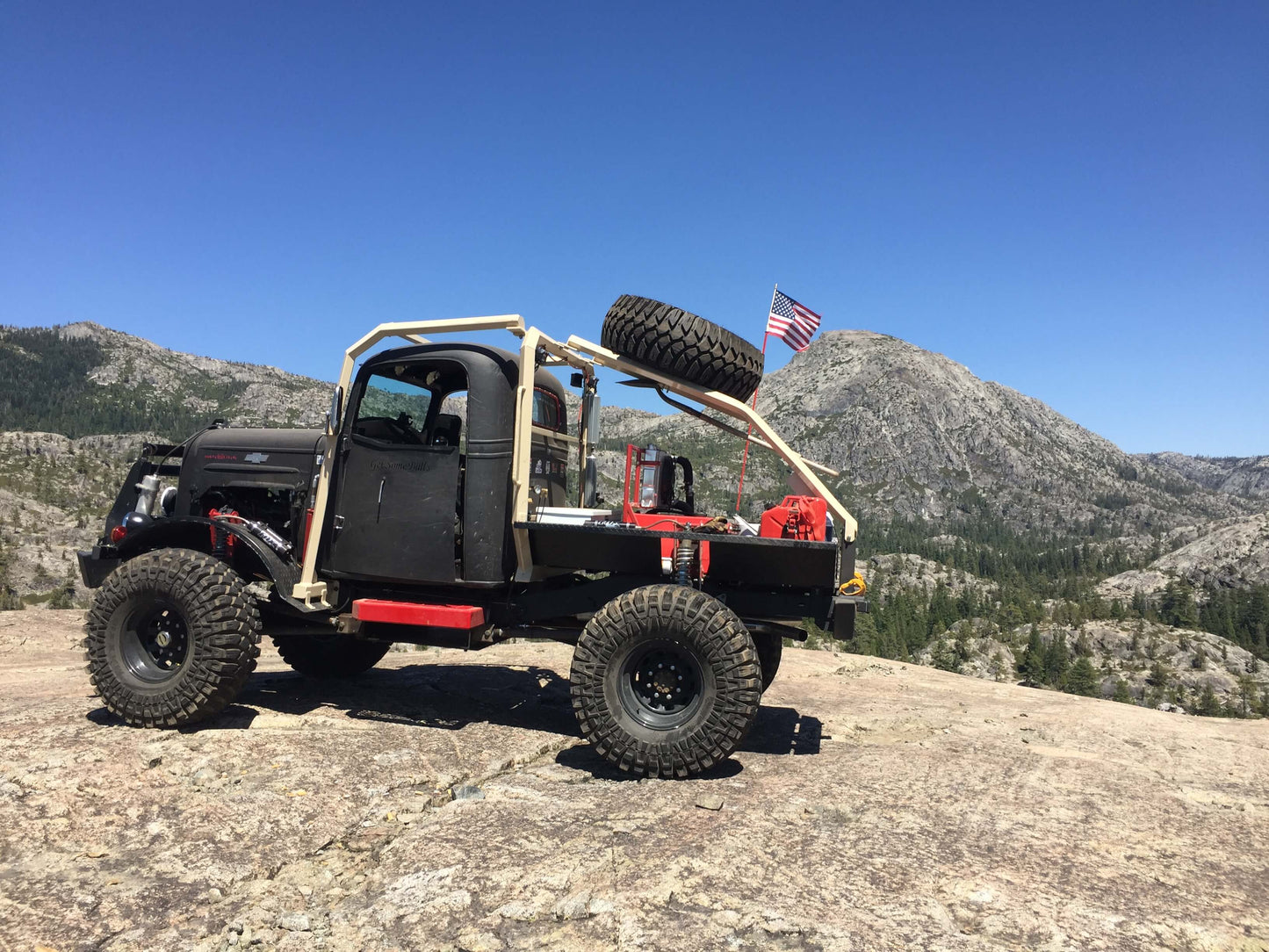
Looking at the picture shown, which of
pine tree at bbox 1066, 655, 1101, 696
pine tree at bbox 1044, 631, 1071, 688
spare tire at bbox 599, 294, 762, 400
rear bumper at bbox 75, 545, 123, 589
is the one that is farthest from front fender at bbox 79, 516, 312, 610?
pine tree at bbox 1044, 631, 1071, 688

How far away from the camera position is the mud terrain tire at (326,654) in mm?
7480

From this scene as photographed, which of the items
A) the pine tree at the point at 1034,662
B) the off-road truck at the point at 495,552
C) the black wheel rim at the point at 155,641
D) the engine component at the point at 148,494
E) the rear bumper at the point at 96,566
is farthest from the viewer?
the pine tree at the point at 1034,662

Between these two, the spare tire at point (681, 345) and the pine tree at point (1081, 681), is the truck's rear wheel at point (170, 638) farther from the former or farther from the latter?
the pine tree at point (1081, 681)

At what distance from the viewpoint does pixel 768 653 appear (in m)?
6.99

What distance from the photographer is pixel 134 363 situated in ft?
611

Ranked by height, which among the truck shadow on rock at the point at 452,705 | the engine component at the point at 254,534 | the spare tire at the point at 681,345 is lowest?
the truck shadow on rock at the point at 452,705

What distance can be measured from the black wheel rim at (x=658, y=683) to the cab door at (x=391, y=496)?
5.61 ft

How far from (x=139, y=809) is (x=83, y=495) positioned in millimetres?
83592

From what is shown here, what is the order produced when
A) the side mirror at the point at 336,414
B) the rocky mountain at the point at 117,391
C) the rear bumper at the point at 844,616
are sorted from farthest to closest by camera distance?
the rocky mountain at the point at 117,391 → the side mirror at the point at 336,414 → the rear bumper at the point at 844,616

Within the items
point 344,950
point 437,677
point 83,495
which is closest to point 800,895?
point 344,950

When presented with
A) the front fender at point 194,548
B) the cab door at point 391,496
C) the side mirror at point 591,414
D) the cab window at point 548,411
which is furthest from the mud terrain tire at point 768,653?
the front fender at point 194,548

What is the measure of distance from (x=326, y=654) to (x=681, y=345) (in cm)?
492

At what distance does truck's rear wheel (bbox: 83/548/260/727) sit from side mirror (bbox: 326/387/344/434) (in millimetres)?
1378

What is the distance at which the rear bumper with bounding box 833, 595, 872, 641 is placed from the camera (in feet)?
17.9
